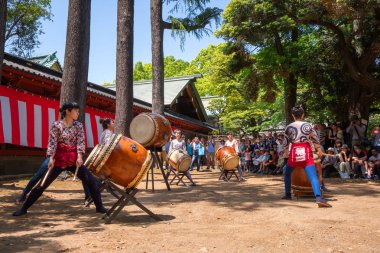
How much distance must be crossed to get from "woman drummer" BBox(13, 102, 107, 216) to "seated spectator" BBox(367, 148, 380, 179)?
8358 millimetres

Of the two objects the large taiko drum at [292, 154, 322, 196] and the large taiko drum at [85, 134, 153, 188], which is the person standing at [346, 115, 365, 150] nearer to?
the large taiko drum at [292, 154, 322, 196]

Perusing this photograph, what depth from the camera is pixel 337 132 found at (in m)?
12.4

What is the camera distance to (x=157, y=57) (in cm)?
1370

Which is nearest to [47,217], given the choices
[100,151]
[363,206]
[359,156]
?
[100,151]

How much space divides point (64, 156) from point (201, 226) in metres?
2.12

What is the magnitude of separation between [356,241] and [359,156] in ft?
25.9

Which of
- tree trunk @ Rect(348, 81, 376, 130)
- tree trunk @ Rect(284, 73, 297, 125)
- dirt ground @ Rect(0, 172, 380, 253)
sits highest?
tree trunk @ Rect(284, 73, 297, 125)

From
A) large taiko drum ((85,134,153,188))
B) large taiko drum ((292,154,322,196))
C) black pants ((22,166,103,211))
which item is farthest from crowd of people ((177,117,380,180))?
black pants ((22,166,103,211))

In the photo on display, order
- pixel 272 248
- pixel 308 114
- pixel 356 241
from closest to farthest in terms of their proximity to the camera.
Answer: pixel 272 248 < pixel 356 241 < pixel 308 114

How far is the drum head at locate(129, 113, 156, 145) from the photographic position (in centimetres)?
761

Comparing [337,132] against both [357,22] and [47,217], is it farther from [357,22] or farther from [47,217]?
[47,217]

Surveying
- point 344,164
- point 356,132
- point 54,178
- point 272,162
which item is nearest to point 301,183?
point 54,178

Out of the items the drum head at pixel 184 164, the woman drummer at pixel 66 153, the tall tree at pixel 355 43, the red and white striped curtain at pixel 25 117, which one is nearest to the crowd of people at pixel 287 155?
the woman drummer at pixel 66 153

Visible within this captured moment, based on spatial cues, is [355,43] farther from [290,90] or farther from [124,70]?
[124,70]
